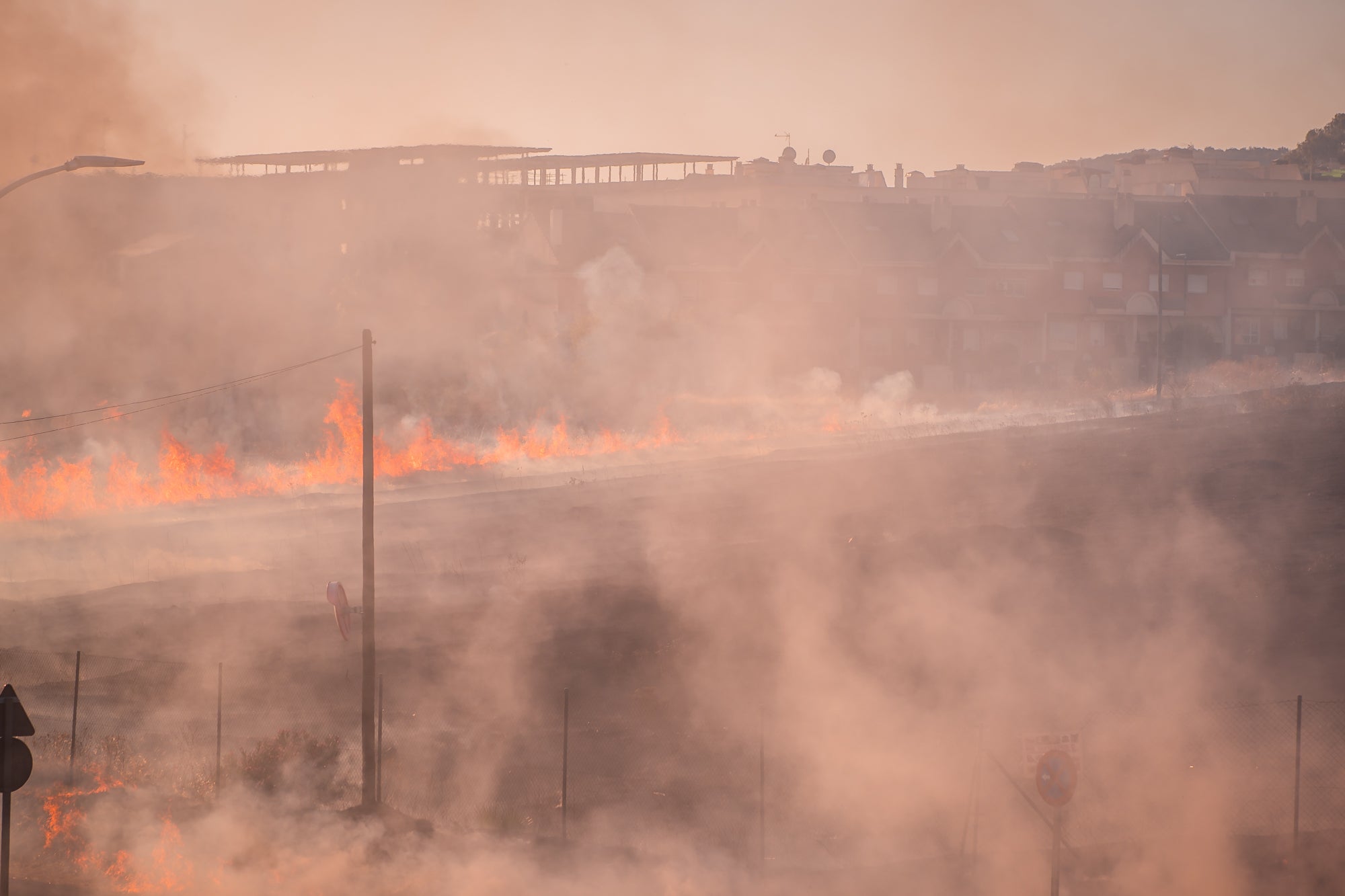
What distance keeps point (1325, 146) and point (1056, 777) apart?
409 feet

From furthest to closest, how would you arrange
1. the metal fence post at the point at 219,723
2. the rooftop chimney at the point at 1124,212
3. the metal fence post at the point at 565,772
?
1. the rooftop chimney at the point at 1124,212
2. the metal fence post at the point at 219,723
3. the metal fence post at the point at 565,772

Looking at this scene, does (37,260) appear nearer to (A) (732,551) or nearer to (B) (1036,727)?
(A) (732,551)

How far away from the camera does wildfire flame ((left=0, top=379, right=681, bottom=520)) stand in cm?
3644

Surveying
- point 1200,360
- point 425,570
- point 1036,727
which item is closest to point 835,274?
point 1200,360

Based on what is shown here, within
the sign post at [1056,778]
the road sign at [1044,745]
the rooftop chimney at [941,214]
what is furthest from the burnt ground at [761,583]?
the rooftop chimney at [941,214]

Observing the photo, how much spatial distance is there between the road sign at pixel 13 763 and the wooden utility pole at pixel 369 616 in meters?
4.93

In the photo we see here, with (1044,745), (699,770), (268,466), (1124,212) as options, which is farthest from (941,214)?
(1044,745)

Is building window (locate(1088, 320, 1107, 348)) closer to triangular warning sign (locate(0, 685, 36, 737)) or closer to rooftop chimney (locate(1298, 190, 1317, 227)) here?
rooftop chimney (locate(1298, 190, 1317, 227))

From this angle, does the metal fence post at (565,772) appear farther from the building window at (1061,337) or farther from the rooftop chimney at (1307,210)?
the rooftop chimney at (1307,210)

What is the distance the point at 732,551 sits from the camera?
2938 cm

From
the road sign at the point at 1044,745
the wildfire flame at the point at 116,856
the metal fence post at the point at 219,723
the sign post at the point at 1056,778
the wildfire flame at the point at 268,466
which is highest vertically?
the wildfire flame at the point at 268,466

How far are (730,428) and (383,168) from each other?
1172 inches

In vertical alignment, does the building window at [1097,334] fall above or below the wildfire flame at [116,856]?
above

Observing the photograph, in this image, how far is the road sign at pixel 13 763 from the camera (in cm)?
1038
